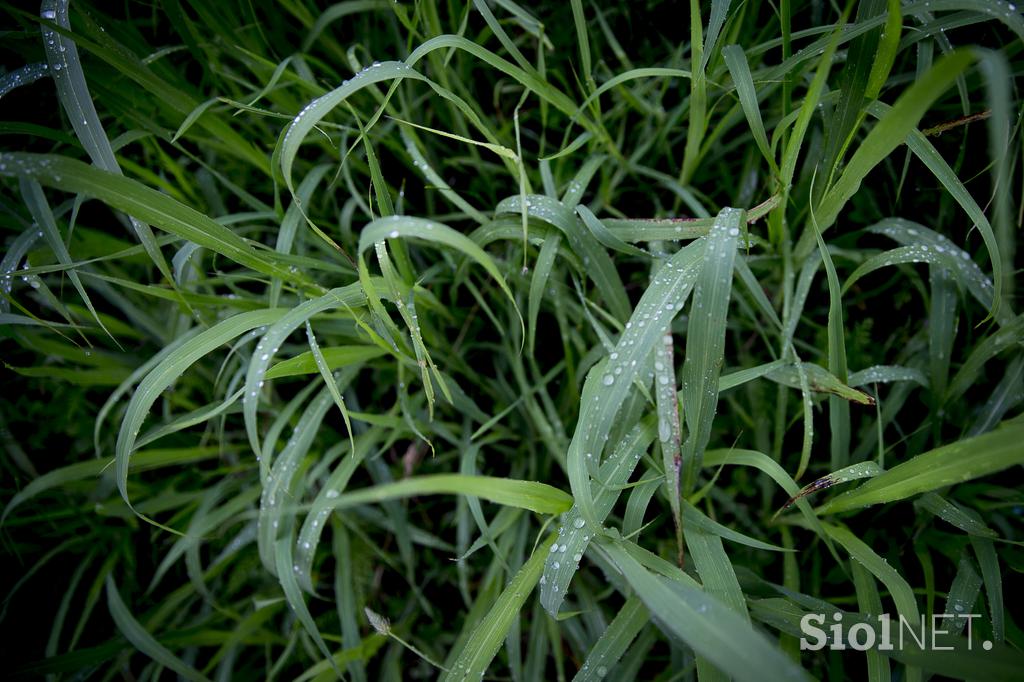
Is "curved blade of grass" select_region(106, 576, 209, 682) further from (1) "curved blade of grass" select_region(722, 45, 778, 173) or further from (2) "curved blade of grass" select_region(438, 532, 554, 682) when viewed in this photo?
(1) "curved blade of grass" select_region(722, 45, 778, 173)

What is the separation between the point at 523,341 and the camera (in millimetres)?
680

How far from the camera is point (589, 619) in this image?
2.96 feet

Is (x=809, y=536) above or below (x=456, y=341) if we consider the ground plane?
below

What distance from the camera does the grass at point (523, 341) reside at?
60cm

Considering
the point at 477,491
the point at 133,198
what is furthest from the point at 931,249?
the point at 133,198

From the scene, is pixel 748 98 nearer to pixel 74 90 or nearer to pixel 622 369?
pixel 622 369

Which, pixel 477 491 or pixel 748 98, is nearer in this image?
pixel 477 491

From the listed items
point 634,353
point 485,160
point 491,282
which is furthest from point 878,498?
point 485,160

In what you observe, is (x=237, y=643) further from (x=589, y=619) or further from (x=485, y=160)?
(x=485, y=160)

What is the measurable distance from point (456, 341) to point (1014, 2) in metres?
0.81

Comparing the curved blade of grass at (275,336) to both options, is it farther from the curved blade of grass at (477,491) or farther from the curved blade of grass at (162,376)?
the curved blade of grass at (477,491)

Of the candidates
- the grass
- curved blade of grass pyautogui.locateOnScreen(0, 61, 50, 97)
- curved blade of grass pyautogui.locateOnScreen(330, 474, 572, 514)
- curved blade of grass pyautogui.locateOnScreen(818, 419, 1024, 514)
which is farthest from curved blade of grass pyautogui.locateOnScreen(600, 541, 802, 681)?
curved blade of grass pyautogui.locateOnScreen(0, 61, 50, 97)

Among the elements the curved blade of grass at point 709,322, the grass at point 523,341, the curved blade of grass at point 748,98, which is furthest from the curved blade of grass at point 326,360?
the curved blade of grass at point 748,98

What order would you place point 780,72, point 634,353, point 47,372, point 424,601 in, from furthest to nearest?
point 424,601, point 47,372, point 780,72, point 634,353
